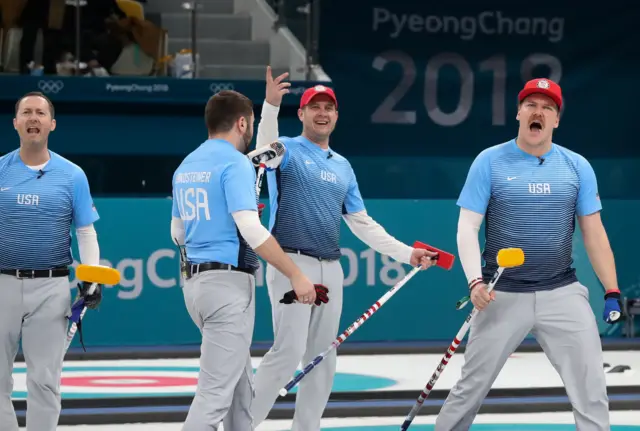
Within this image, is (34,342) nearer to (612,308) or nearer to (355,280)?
(612,308)

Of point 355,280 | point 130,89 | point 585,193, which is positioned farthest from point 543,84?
point 130,89

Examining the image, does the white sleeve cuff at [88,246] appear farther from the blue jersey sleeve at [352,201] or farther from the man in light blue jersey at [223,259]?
the blue jersey sleeve at [352,201]

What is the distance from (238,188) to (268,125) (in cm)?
129

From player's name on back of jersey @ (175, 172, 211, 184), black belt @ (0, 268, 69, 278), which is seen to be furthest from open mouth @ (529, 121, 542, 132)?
black belt @ (0, 268, 69, 278)

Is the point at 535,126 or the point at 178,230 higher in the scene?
the point at 535,126

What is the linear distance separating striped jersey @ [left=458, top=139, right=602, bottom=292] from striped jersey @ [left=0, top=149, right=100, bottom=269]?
2052 mm

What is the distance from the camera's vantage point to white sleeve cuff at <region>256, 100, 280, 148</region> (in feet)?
23.9

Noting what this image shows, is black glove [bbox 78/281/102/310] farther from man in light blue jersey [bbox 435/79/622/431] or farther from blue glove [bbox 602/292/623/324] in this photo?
blue glove [bbox 602/292/623/324]

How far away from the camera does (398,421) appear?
8391 millimetres

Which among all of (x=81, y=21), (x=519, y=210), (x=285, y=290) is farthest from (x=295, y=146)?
(x=81, y=21)

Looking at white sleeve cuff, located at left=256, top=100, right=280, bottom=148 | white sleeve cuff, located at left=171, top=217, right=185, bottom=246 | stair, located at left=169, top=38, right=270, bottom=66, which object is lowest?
white sleeve cuff, located at left=171, top=217, right=185, bottom=246

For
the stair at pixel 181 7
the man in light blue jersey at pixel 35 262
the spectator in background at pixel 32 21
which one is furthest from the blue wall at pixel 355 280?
the man in light blue jersey at pixel 35 262

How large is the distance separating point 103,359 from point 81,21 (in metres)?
3.92

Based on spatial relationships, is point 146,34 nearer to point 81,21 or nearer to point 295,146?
point 81,21
